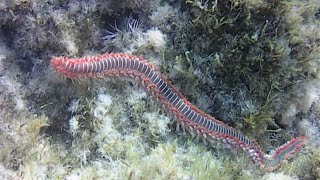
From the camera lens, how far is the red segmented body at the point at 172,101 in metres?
4.18

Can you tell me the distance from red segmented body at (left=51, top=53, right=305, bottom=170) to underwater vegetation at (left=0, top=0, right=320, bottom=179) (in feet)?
0.44

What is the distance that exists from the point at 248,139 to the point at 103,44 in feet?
6.81

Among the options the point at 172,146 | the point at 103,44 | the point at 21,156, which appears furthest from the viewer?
the point at 103,44

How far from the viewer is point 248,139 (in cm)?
477

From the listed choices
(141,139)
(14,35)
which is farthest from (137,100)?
(14,35)

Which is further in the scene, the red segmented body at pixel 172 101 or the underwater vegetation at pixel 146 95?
the red segmented body at pixel 172 101

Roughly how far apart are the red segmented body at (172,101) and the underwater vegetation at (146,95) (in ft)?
0.44

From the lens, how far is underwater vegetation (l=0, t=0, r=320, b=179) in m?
3.99

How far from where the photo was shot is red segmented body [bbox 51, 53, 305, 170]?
4184 mm

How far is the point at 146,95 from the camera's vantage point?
4.56 metres

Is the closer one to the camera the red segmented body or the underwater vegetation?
the underwater vegetation

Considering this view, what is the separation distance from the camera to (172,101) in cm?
450

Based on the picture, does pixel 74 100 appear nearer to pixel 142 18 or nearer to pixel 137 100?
pixel 137 100

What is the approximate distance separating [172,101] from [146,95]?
313mm
